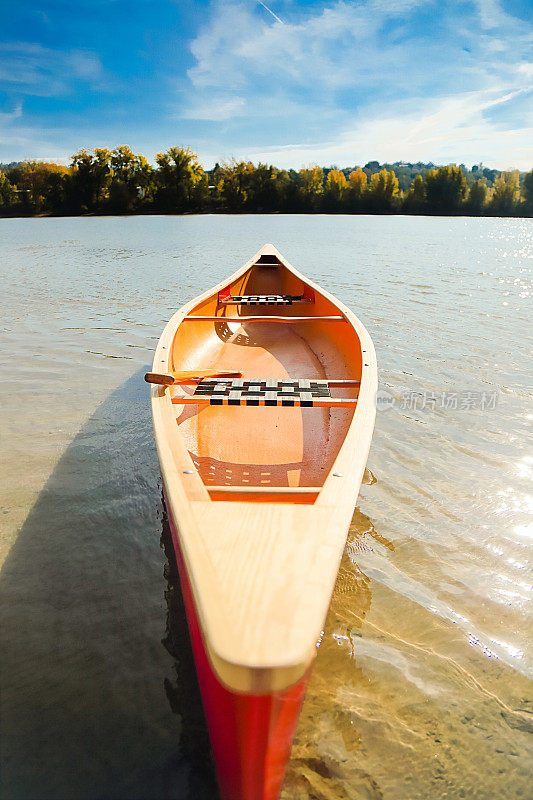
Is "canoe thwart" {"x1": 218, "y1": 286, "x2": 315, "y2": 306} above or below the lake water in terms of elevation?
above

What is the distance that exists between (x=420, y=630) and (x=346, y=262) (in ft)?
52.3

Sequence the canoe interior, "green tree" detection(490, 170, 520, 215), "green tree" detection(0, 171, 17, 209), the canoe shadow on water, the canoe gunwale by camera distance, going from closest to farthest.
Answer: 1. the canoe gunwale
2. the canoe shadow on water
3. the canoe interior
4. "green tree" detection(0, 171, 17, 209)
5. "green tree" detection(490, 170, 520, 215)

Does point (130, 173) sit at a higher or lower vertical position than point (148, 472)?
higher

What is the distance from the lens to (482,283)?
42.3 feet

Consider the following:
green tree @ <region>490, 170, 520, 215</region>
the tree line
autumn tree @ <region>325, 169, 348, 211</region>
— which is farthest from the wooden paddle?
autumn tree @ <region>325, 169, 348, 211</region>

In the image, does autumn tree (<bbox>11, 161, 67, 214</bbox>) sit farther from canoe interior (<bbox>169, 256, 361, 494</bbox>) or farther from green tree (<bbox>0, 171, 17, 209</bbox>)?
canoe interior (<bbox>169, 256, 361, 494</bbox>)

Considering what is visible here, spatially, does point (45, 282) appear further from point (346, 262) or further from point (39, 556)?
point (39, 556)

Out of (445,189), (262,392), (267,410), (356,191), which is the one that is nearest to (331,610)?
(262,392)

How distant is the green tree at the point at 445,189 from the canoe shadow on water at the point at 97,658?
74811 mm

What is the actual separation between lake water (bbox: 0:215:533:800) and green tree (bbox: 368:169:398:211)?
7277cm

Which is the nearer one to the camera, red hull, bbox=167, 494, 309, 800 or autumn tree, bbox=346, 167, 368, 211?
red hull, bbox=167, 494, 309, 800

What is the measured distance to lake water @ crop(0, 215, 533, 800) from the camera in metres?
1.77

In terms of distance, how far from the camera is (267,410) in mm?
3770

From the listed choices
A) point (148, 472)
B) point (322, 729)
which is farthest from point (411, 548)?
point (148, 472)
